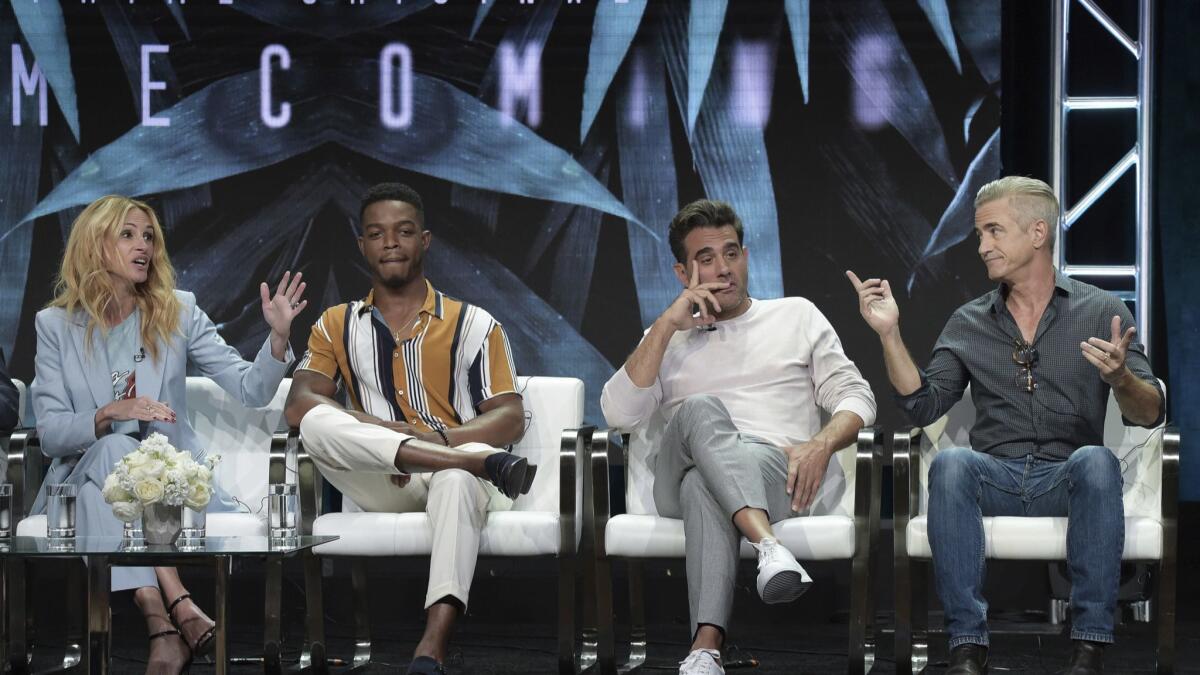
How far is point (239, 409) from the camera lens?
15.7ft

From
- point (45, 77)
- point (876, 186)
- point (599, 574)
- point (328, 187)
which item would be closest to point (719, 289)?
point (599, 574)

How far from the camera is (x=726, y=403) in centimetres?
442

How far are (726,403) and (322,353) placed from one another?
4.06 feet

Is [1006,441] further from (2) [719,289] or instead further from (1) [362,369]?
(1) [362,369]

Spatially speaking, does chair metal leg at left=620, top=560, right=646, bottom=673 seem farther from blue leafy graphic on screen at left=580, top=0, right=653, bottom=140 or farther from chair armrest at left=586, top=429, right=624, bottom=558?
blue leafy graphic on screen at left=580, top=0, right=653, bottom=140

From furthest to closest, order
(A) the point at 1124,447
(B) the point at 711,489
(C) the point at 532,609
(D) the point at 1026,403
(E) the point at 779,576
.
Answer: (C) the point at 532,609 → (A) the point at 1124,447 → (D) the point at 1026,403 → (B) the point at 711,489 → (E) the point at 779,576

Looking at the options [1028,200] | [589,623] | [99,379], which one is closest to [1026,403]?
[1028,200]

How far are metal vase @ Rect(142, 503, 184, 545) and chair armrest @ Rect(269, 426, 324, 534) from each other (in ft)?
2.18

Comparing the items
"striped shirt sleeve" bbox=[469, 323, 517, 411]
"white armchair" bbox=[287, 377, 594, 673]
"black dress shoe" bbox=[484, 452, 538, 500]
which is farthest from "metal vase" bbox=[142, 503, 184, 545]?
"striped shirt sleeve" bbox=[469, 323, 517, 411]

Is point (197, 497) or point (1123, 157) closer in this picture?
point (197, 497)

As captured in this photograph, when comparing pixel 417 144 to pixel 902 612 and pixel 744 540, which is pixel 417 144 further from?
pixel 902 612

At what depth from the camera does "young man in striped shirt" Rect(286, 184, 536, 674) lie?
13.8 ft

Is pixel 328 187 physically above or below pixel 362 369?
above

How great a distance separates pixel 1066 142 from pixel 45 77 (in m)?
3.68
